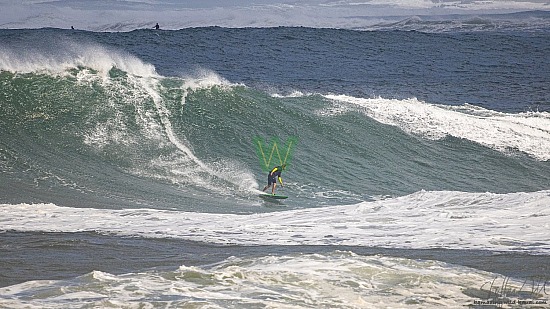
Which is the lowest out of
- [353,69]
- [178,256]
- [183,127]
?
[178,256]

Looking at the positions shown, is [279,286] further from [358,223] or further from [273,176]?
[273,176]

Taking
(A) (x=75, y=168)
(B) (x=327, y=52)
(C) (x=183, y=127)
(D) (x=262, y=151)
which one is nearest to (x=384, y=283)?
(A) (x=75, y=168)

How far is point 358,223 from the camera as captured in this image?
34.0ft

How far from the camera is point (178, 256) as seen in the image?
27.2 ft

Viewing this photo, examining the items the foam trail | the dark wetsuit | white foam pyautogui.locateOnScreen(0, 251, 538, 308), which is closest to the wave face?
the foam trail

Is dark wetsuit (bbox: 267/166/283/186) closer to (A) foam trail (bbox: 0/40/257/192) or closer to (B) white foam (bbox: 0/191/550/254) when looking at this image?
(A) foam trail (bbox: 0/40/257/192)

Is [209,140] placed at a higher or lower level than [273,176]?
higher

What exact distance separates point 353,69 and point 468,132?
15.6 m

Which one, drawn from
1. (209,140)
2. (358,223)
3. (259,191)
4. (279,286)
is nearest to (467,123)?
(209,140)

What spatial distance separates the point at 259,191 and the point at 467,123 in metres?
8.48

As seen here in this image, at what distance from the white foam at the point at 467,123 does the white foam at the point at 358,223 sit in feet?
22.9

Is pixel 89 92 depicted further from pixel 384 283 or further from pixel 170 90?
pixel 384 283

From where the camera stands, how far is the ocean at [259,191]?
6.90 metres

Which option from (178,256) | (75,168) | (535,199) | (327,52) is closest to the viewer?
(178,256)
